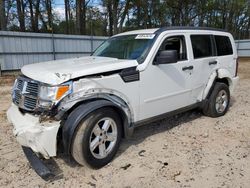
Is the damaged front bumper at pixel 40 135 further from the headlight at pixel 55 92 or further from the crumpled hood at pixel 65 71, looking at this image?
the crumpled hood at pixel 65 71

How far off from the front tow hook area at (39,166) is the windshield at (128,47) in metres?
2.04

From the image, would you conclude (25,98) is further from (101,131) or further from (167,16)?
(167,16)

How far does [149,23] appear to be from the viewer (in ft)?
112

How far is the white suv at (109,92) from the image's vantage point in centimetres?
305

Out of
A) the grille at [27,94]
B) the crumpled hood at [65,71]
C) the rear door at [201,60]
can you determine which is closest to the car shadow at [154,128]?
the rear door at [201,60]

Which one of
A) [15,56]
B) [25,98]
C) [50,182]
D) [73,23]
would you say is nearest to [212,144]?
[50,182]

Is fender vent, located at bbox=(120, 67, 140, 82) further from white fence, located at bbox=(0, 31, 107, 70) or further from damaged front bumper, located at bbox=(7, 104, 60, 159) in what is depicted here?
white fence, located at bbox=(0, 31, 107, 70)

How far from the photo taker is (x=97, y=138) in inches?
131

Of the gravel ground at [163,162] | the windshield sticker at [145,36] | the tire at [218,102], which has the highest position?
the windshield sticker at [145,36]

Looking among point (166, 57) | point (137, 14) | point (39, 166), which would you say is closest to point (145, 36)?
point (166, 57)

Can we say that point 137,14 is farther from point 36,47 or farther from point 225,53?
point 225,53

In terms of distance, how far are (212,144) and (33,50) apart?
1275 cm

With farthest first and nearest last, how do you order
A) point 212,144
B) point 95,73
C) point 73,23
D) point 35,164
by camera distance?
point 73,23 → point 212,144 → point 95,73 → point 35,164

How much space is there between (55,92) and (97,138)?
0.85 metres
